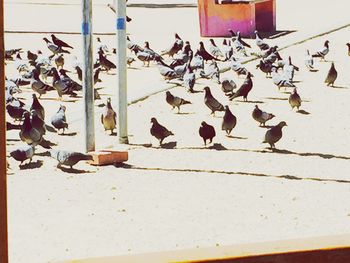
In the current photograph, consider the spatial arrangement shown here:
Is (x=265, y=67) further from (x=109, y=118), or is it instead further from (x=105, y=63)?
(x=109, y=118)

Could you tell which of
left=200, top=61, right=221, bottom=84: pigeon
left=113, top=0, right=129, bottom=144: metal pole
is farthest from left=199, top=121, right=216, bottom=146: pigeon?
left=200, top=61, right=221, bottom=84: pigeon

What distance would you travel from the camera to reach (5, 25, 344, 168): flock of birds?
33.6 ft

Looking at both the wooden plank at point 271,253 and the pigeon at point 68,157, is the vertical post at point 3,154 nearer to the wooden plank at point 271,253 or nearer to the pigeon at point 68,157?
the wooden plank at point 271,253

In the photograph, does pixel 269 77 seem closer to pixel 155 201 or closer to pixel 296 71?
pixel 296 71

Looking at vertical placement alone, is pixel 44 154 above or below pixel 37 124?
below

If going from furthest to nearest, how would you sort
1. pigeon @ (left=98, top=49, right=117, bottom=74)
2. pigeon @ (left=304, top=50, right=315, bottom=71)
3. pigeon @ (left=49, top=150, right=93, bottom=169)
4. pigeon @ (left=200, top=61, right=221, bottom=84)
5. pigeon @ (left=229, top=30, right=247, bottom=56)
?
pigeon @ (left=229, top=30, right=247, bottom=56) → pigeon @ (left=304, top=50, right=315, bottom=71) → pigeon @ (left=98, top=49, right=117, bottom=74) → pigeon @ (left=200, top=61, right=221, bottom=84) → pigeon @ (left=49, top=150, right=93, bottom=169)

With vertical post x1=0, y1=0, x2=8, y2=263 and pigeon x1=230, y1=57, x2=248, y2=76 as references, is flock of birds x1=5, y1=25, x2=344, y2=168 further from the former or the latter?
vertical post x1=0, y1=0, x2=8, y2=263

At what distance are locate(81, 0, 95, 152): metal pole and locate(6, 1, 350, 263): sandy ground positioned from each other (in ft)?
1.59

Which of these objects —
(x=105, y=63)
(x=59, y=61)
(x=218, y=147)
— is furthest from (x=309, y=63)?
(x=218, y=147)

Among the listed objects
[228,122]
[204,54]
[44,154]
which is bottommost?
[44,154]

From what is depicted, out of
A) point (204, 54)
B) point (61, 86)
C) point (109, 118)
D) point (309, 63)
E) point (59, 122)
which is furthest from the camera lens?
point (204, 54)

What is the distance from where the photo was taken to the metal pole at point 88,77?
9719 mm

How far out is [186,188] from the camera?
8633 millimetres

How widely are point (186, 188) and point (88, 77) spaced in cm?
213
